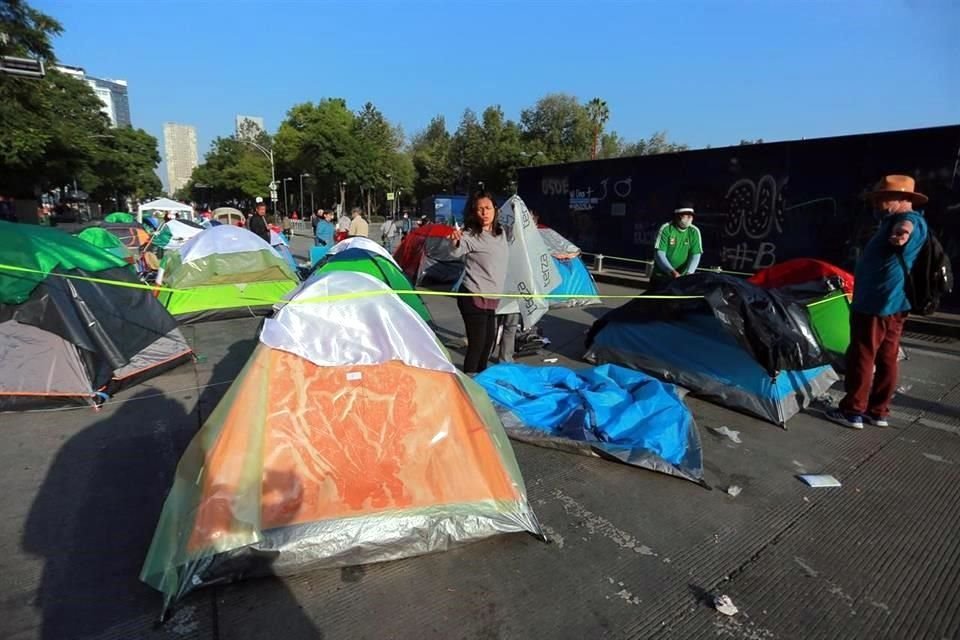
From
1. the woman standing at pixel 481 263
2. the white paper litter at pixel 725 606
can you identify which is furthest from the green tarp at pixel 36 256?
the white paper litter at pixel 725 606

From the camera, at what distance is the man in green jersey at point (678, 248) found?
562 centimetres

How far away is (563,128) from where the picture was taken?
4491 cm

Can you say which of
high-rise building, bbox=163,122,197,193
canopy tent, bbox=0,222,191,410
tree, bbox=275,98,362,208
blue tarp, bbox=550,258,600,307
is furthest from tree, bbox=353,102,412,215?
high-rise building, bbox=163,122,197,193

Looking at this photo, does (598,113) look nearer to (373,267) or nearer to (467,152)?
(467,152)

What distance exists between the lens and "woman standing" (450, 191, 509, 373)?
14.0 feet

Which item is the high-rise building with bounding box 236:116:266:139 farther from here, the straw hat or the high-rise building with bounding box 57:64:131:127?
the straw hat

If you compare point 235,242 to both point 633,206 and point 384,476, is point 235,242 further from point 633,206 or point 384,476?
point 633,206

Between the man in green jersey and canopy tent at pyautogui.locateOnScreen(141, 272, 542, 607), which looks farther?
the man in green jersey

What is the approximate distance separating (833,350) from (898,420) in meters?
0.86

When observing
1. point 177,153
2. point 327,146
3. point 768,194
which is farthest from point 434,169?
point 177,153

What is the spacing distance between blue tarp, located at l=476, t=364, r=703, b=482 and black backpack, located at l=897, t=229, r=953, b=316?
1.86m

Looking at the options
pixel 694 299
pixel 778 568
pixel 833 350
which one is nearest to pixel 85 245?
A: pixel 694 299

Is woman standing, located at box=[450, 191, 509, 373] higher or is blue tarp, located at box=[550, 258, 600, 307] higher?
woman standing, located at box=[450, 191, 509, 373]

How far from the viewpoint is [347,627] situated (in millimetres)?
2023
